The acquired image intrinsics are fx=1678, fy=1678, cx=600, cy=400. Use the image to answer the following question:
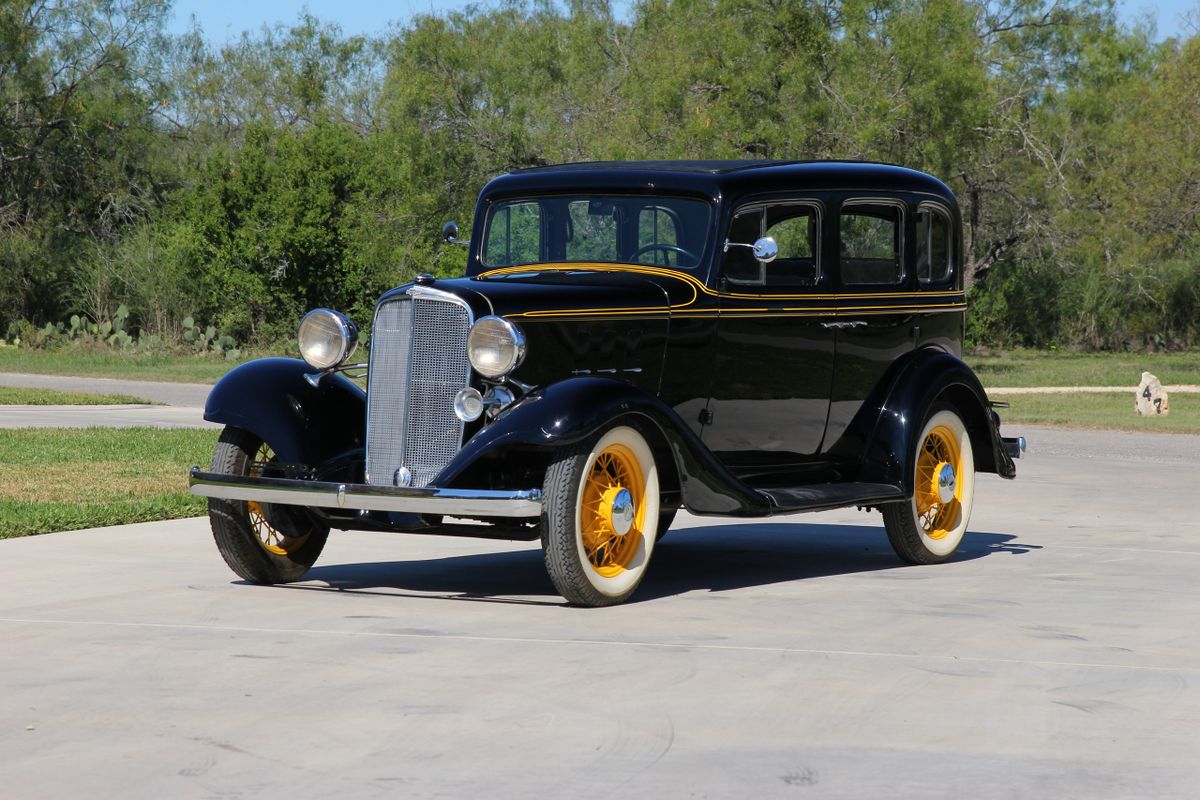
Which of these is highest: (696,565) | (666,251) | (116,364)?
(666,251)

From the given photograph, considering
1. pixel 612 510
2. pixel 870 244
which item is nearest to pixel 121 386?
pixel 870 244

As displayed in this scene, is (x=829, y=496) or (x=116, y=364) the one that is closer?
(x=829, y=496)

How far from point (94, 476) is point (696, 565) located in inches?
227

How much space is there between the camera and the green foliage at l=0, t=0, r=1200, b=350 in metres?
32.3

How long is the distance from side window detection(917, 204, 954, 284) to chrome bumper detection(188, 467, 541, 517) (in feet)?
12.0

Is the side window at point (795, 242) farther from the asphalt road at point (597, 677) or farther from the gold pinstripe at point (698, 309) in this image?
the asphalt road at point (597, 677)

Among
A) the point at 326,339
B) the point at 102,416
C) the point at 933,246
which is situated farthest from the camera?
the point at 102,416

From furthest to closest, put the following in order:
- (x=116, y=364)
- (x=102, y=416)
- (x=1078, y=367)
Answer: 1. (x=1078, y=367)
2. (x=116, y=364)
3. (x=102, y=416)

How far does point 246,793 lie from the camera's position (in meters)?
4.46

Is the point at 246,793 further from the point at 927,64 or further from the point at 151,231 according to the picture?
the point at 151,231

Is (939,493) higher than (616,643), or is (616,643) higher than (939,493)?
(939,493)

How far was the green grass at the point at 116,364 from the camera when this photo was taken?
31.3 meters

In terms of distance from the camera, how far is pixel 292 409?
328 inches

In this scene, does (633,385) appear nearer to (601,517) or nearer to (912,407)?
(601,517)
